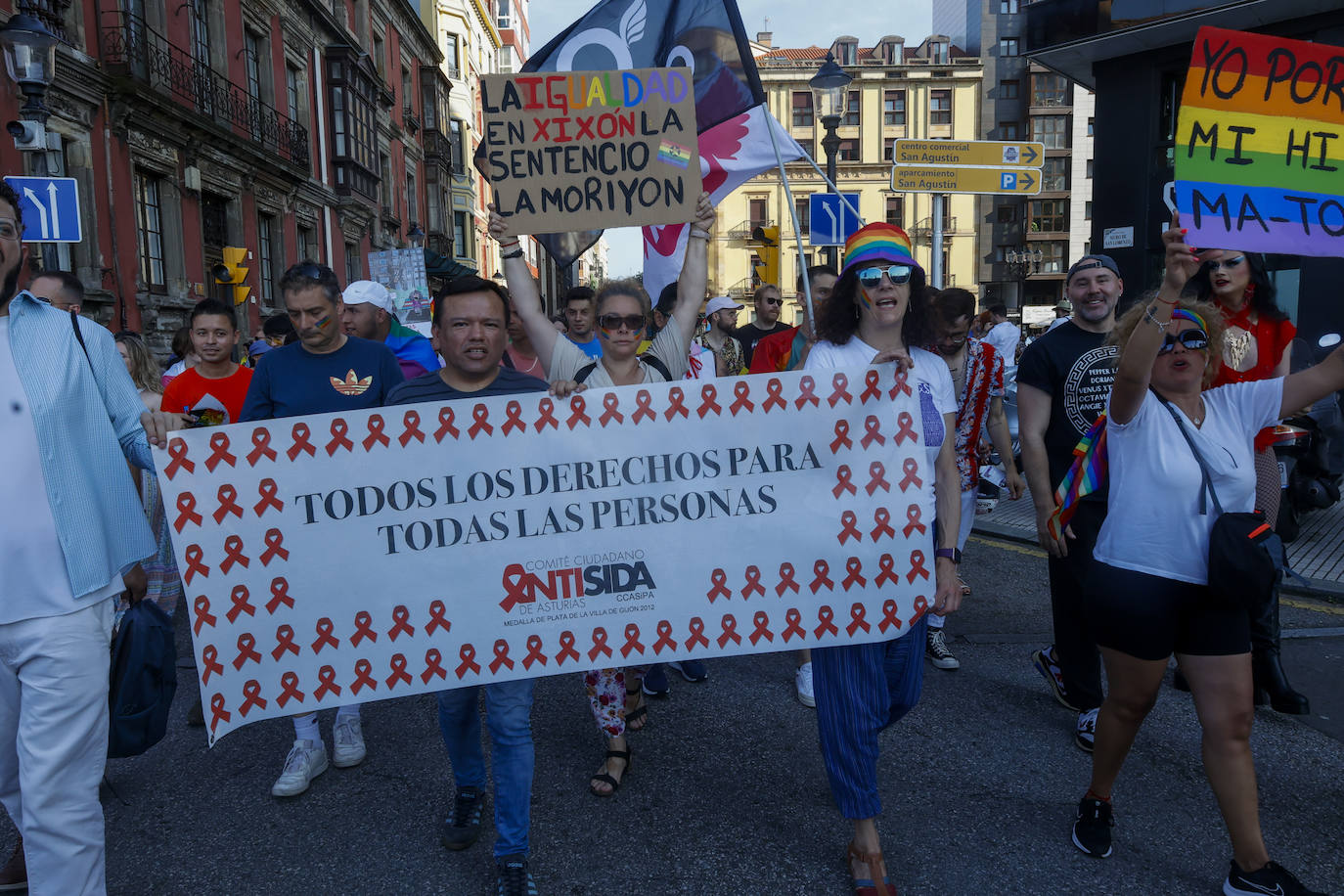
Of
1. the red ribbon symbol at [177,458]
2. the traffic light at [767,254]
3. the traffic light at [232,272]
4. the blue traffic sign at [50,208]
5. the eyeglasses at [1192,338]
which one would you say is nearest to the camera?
the eyeglasses at [1192,338]

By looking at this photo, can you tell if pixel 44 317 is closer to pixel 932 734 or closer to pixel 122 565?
pixel 122 565

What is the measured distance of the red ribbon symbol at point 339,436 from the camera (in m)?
2.82

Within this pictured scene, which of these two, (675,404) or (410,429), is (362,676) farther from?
(675,404)

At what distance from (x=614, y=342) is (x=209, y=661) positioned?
169 centimetres

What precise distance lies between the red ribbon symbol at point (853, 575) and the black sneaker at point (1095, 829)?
1004mm

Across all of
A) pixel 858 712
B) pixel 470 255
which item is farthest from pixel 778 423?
pixel 470 255

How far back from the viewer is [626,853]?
9.68 feet

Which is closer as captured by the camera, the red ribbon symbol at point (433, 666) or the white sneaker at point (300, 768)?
the red ribbon symbol at point (433, 666)

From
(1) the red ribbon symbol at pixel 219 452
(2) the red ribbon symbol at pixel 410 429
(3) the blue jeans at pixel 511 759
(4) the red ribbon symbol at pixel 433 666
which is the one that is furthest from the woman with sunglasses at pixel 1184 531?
(1) the red ribbon symbol at pixel 219 452

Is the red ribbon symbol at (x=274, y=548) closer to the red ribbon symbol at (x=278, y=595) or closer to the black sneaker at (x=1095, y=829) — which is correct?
the red ribbon symbol at (x=278, y=595)

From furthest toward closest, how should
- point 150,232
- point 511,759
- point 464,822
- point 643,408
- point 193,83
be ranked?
point 193,83 → point 150,232 → point 464,822 → point 643,408 → point 511,759

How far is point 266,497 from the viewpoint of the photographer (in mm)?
2789

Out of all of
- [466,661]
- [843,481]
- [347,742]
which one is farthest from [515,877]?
[843,481]

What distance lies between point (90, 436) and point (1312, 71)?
155 inches
